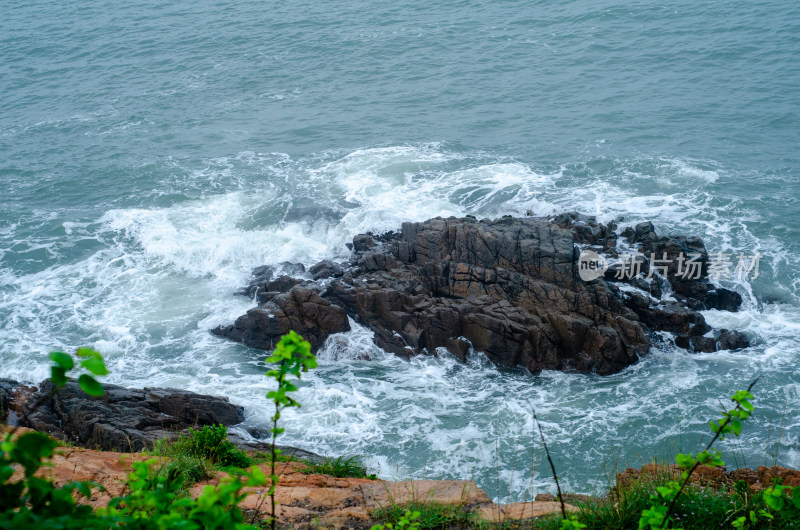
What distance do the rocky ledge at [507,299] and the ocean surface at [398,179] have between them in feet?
2.12

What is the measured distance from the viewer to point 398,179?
29.9 meters

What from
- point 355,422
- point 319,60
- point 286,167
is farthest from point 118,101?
point 355,422

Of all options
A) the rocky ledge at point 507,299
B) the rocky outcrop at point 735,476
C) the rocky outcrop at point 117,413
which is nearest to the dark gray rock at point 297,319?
the rocky ledge at point 507,299

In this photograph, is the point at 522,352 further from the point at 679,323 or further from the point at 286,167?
the point at 286,167

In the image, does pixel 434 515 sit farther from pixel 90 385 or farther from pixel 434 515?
pixel 90 385

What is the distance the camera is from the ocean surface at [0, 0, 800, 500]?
1703 cm

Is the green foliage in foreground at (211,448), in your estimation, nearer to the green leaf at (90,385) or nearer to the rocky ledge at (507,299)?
the green leaf at (90,385)

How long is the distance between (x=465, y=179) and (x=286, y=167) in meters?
8.91

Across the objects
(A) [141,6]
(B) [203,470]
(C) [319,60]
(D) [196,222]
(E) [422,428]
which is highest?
(A) [141,6]

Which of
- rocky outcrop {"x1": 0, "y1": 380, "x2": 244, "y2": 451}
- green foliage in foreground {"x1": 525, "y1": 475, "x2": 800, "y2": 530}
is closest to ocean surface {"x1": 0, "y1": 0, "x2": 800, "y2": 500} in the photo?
green foliage in foreground {"x1": 525, "y1": 475, "x2": 800, "y2": 530}

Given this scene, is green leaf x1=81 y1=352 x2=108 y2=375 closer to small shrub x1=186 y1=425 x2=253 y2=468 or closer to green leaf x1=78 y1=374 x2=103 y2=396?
green leaf x1=78 y1=374 x2=103 y2=396

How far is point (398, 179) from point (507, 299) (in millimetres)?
11824

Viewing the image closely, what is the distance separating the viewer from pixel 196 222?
1098 inches

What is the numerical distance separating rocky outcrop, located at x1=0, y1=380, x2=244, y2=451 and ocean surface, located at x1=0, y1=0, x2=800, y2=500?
172 centimetres
